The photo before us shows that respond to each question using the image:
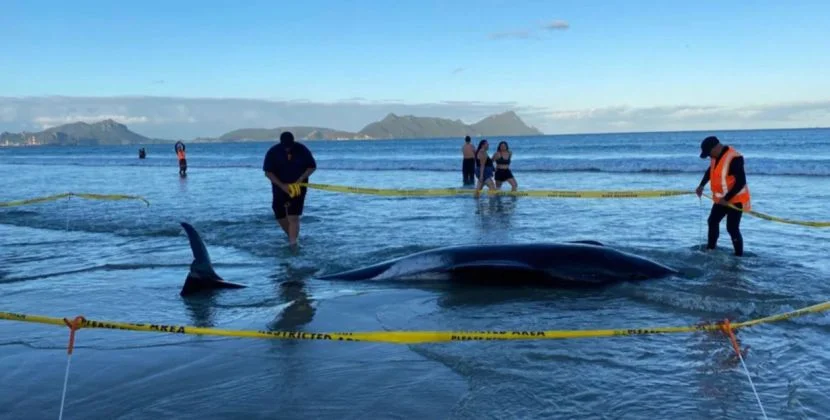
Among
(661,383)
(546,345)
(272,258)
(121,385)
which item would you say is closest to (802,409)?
(661,383)

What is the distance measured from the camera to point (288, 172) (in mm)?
10953

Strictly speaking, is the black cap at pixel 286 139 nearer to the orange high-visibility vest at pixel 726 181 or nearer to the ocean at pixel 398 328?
the ocean at pixel 398 328

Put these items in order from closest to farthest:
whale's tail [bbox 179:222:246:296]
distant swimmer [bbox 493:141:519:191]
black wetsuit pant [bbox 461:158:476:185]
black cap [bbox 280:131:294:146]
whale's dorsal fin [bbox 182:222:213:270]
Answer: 1. whale's dorsal fin [bbox 182:222:213:270]
2. whale's tail [bbox 179:222:246:296]
3. black cap [bbox 280:131:294:146]
4. distant swimmer [bbox 493:141:519:191]
5. black wetsuit pant [bbox 461:158:476:185]

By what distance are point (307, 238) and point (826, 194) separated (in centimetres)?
1477

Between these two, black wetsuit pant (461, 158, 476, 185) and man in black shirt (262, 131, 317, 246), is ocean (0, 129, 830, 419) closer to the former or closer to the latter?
man in black shirt (262, 131, 317, 246)

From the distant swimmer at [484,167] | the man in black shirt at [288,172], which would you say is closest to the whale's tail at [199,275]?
the man in black shirt at [288,172]

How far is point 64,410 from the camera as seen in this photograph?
4520mm

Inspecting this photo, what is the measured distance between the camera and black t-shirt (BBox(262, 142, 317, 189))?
10852 mm

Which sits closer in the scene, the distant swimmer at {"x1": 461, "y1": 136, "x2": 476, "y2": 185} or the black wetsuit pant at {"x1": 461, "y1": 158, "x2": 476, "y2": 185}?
the distant swimmer at {"x1": 461, "y1": 136, "x2": 476, "y2": 185}

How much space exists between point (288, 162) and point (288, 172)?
0.55 ft

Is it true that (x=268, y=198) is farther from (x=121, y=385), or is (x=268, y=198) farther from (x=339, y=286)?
(x=121, y=385)

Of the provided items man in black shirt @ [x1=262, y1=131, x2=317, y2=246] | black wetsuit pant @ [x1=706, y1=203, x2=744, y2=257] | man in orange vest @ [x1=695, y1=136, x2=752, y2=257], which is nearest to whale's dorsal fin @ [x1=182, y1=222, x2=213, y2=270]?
man in black shirt @ [x1=262, y1=131, x2=317, y2=246]

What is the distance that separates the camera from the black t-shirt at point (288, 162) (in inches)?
427

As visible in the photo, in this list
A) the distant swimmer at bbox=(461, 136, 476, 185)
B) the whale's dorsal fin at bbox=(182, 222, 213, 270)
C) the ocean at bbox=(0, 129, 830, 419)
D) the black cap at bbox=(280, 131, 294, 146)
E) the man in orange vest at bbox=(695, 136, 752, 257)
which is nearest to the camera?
the ocean at bbox=(0, 129, 830, 419)
